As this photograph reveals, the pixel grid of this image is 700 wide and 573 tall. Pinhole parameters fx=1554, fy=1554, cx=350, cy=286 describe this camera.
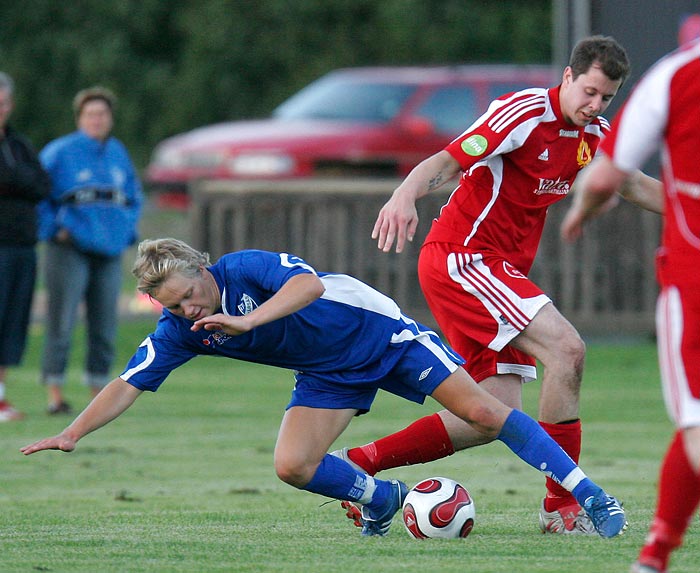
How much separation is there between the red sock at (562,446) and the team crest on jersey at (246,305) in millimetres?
1367

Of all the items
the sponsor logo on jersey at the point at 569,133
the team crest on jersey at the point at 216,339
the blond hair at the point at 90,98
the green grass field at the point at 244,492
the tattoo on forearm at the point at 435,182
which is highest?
the sponsor logo on jersey at the point at 569,133

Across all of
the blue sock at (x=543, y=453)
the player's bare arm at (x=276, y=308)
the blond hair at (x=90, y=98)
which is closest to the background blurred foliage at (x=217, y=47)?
the blond hair at (x=90, y=98)

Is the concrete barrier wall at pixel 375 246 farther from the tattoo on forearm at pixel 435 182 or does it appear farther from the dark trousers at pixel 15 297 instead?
the tattoo on forearm at pixel 435 182

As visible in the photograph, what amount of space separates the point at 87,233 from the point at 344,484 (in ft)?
18.6

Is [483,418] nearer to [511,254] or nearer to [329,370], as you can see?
[329,370]

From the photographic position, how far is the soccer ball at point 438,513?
6.09 meters

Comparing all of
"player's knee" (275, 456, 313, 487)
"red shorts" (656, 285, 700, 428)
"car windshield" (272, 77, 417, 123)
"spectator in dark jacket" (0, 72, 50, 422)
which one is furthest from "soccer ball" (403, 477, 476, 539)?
"car windshield" (272, 77, 417, 123)

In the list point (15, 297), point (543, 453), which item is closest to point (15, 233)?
point (15, 297)

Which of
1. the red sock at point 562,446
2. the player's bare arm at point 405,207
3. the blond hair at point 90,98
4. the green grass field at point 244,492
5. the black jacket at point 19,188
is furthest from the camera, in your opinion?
the blond hair at point 90,98

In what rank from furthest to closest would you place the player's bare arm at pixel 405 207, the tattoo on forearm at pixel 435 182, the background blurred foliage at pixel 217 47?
the background blurred foliage at pixel 217 47 < the tattoo on forearm at pixel 435 182 < the player's bare arm at pixel 405 207

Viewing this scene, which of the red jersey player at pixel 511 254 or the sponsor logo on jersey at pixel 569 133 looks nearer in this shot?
the red jersey player at pixel 511 254

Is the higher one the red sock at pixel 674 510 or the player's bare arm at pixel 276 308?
the player's bare arm at pixel 276 308

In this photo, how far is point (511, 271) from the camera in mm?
6371

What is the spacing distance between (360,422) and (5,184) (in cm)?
293
